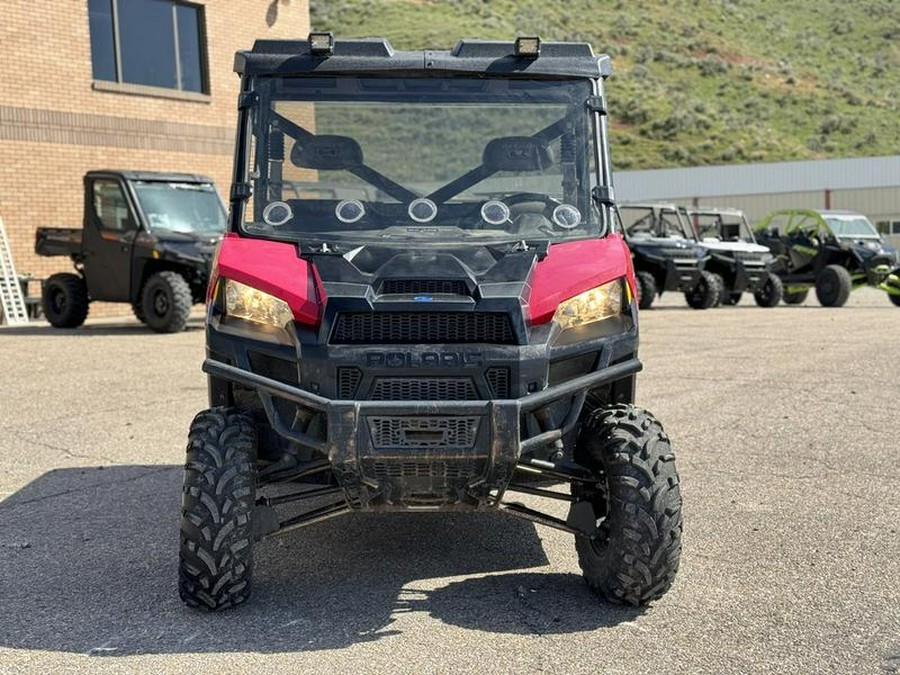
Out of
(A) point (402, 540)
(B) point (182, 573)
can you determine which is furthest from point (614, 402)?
(B) point (182, 573)

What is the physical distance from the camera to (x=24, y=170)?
17.5m

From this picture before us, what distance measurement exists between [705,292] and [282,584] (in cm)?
1637

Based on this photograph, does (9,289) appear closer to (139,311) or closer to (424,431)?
(139,311)

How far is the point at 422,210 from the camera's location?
15.8 ft

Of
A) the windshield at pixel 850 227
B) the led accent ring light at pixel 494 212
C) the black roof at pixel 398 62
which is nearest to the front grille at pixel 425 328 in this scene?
the led accent ring light at pixel 494 212

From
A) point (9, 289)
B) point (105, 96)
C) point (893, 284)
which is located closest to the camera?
point (9, 289)

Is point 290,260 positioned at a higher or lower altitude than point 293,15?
lower

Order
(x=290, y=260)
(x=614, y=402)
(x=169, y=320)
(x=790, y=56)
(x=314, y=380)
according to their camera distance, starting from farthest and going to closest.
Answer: (x=790, y=56)
(x=169, y=320)
(x=614, y=402)
(x=290, y=260)
(x=314, y=380)

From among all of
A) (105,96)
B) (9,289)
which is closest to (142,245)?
(9,289)

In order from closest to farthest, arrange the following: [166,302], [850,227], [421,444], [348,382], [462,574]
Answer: [421,444]
[348,382]
[462,574]
[166,302]
[850,227]

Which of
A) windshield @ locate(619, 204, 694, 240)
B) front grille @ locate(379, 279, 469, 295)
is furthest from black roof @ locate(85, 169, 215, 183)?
front grille @ locate(379, 279, 469, 295)

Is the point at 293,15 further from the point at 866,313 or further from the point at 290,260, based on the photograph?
the point at 290,260

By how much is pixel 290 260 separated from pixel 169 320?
1073 cm

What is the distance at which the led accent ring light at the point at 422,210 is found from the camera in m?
4.79
